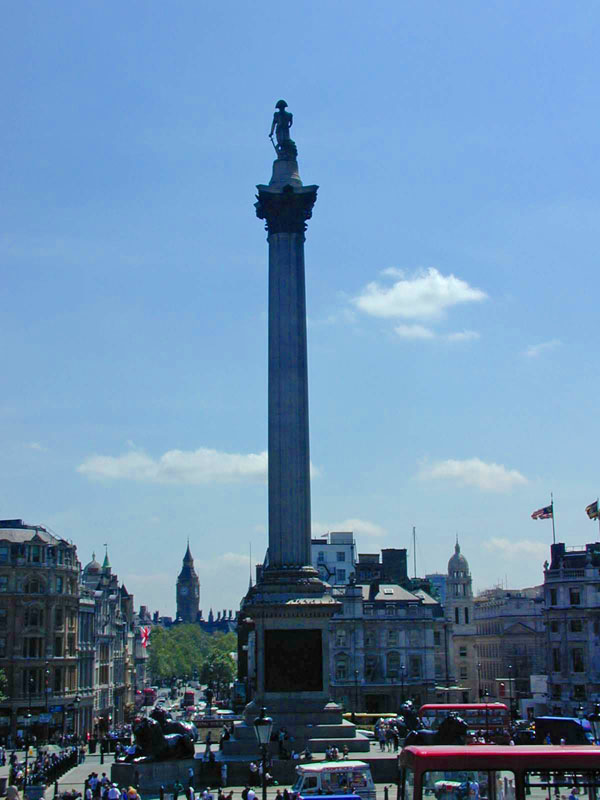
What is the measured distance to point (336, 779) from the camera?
126 ft

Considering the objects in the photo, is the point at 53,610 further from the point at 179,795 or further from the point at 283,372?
the point at 179,795

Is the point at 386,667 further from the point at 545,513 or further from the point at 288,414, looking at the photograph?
the point at 288,414

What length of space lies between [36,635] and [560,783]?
Answer: 249 ft

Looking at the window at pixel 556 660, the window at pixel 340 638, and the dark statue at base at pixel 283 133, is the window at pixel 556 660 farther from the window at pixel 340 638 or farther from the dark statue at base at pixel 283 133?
the dark statue at base at pixel 283 133

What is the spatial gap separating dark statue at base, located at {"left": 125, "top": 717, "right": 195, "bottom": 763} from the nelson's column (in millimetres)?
7069

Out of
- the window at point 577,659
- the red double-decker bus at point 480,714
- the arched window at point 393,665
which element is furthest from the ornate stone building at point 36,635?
the window at point 577,659

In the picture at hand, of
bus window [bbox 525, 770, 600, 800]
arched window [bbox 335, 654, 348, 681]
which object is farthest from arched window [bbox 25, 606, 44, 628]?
bus window [bbox 525, 770, 600, 800]

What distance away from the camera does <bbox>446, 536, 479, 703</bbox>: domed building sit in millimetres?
124250

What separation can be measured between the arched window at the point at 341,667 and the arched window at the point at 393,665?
4.25m

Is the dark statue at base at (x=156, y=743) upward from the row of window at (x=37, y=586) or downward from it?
downward

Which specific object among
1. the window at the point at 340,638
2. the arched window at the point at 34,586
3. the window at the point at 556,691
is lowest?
the window at the point at 556,691

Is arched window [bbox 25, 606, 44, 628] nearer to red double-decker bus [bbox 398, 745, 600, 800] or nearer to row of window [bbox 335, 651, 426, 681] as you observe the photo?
row of window [bbox 335, 651, 426, 681]

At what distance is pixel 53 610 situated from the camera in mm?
92812

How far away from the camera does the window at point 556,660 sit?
310ft
